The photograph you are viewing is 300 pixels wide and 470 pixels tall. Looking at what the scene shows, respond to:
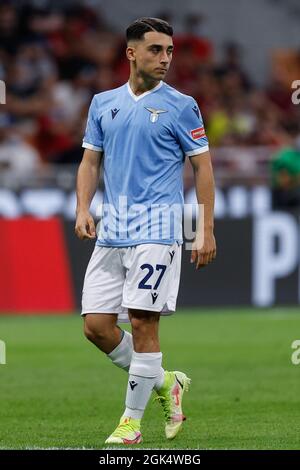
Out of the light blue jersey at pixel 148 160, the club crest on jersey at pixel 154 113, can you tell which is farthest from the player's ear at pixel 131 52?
the club crest on jersey at pixel 154 113

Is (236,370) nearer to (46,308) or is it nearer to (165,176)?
(165,176)

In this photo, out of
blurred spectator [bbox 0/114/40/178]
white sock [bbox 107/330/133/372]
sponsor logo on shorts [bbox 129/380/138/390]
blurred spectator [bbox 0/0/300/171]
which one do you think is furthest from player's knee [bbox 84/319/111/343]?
blurred spectator [bbox 0/0/300/171]

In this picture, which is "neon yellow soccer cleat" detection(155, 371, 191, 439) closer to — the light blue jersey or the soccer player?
the soccer player

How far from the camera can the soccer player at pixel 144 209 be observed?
26.4ft

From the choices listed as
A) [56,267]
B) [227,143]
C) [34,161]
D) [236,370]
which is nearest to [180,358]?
[236,370]

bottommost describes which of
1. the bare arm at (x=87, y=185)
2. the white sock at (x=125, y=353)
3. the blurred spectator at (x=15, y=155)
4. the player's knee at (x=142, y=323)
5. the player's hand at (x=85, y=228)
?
the white sock at (x=125, y=353)

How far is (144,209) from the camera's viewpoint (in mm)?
8109

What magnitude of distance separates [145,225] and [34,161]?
37.3 ft

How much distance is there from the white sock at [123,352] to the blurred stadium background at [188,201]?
52 centimetres

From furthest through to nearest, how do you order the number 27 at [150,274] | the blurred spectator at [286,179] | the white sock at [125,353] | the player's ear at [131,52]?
1. the blurred spectator at [286,179]
2. the white sock at [125,353]
3. the player's ear at [131,52]
4. the number 27 at [150,274]

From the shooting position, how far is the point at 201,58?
74.8 ft

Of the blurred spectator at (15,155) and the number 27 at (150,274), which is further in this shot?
the blurred spectator at (15,155)

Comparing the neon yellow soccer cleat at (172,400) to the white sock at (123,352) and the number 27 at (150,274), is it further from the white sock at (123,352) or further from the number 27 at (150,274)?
the number 27 at (150,274)

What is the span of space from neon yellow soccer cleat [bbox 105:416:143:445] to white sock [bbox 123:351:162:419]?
5 cm
